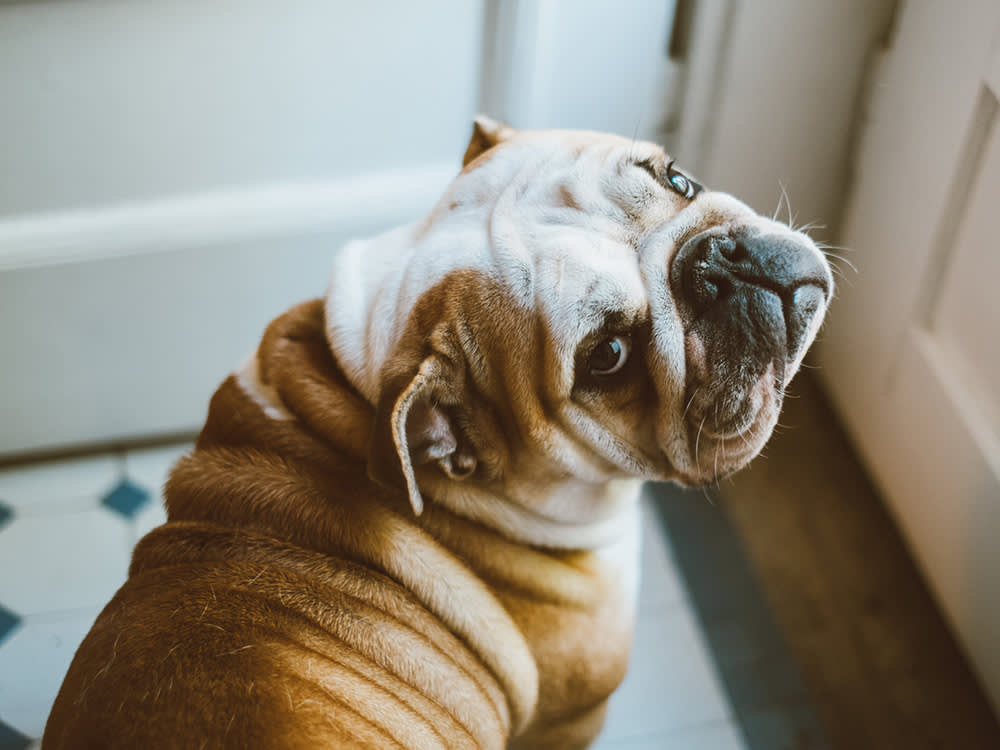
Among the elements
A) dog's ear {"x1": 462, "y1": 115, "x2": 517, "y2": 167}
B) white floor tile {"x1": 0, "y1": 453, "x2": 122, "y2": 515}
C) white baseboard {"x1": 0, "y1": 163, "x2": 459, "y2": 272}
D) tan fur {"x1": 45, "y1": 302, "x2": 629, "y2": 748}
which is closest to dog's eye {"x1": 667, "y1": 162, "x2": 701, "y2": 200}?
dog's ear {"x1": 462, "y1": 115, "x2": 517, "y2": 167}

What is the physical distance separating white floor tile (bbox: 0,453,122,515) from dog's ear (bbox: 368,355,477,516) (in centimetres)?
133

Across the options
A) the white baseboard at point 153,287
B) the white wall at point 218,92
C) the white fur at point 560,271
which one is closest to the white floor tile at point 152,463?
the white baseboard at point 153,287

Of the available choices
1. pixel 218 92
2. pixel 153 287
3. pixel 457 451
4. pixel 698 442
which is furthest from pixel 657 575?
pixel 218 92

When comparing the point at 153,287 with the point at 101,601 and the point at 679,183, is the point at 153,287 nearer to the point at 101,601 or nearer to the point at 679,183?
the point at 101,601

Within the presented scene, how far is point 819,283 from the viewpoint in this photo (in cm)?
139

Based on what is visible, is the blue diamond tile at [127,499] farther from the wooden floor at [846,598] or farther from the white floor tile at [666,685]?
the wooden floor at [846,598]

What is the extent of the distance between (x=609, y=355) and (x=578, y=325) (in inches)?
3.5

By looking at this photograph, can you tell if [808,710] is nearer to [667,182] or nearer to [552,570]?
[552,570]

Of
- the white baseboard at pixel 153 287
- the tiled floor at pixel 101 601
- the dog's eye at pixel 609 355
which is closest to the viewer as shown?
the dog's eye at pixel 609 355

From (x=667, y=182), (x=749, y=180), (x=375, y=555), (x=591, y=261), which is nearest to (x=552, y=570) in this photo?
(x=375, y=555)

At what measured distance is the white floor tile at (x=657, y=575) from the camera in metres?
2.14

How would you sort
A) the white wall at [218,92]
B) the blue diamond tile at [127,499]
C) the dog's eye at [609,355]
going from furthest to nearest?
1. the blue diamond tile at [127,499]
2. the white wall at [218,92]
3. the dog's eye at [609,355]

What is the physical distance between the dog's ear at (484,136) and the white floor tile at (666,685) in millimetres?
1133

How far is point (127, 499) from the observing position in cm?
229
